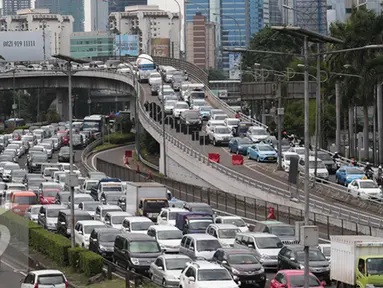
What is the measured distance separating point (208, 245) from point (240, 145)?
4151 centimetres

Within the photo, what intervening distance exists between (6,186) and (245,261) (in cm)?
3119

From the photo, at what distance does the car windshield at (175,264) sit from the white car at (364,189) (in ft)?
80.5

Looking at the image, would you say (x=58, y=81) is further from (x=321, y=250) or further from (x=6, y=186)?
(x=321, y=250)

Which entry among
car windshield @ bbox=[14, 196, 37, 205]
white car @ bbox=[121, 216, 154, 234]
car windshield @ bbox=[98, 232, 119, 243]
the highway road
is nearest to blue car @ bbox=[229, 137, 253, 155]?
the highway road

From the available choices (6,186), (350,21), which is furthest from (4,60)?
(6,186)

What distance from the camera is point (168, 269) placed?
34969 mm

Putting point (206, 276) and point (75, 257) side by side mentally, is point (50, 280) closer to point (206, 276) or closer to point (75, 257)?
point (206, 276)

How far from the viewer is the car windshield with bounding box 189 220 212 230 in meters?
46.0

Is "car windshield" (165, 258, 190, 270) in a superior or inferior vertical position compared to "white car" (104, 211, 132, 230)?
superior

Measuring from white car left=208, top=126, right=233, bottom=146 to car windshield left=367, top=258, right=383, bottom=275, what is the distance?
53772mm

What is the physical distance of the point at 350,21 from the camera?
93.7 meters

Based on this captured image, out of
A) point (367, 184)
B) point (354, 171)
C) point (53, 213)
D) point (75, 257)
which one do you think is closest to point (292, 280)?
point (75, 257)

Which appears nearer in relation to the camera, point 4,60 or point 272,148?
point 272,148

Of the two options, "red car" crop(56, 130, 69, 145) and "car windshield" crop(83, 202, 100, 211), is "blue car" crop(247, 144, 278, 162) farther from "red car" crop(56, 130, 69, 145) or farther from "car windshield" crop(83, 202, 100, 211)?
"red car" crop(56, 130, 69, 145)
